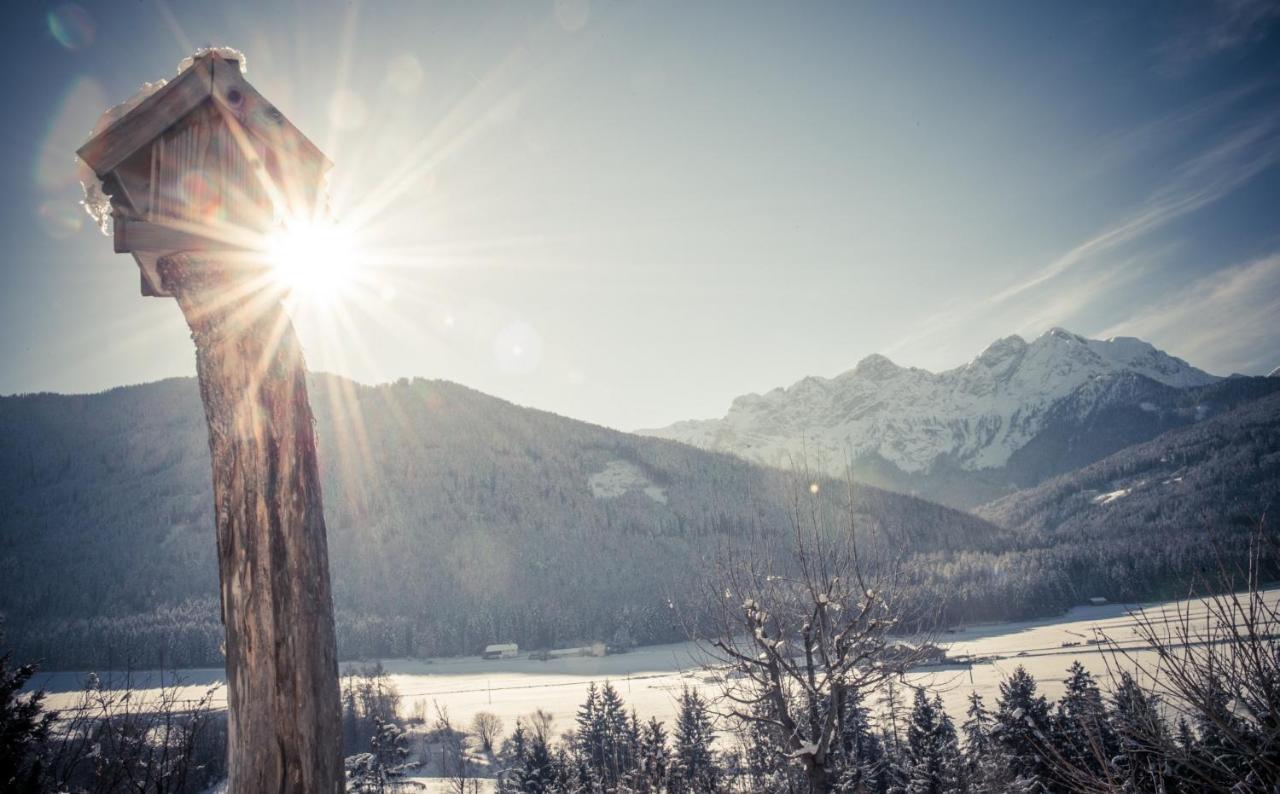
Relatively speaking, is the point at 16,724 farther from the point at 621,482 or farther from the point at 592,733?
the point at 621,482

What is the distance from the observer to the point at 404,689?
77.2 m

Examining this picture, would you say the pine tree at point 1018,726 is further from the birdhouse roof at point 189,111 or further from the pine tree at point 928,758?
the birdhouse roof at point 189,111

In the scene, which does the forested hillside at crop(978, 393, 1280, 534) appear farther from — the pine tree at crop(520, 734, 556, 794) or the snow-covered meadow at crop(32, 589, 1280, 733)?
the pine tree at crop(520, 734, 556, 794)

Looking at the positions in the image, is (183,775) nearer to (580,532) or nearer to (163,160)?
(163,160)

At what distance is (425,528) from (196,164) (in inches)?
6219

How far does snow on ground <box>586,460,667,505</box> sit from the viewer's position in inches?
6555

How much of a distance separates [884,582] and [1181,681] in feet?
18.4

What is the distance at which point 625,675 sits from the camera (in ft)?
257

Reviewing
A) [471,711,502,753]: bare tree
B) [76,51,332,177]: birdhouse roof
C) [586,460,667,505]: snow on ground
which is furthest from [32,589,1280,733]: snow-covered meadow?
A: [586,460,667,505]: snow on ground

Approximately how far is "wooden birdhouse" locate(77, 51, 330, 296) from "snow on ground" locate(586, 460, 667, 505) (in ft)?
536

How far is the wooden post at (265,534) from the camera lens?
1848 mm

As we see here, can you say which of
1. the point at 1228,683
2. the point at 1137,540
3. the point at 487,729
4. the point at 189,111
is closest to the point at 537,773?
the point at 1228,683

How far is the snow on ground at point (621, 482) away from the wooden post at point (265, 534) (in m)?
163

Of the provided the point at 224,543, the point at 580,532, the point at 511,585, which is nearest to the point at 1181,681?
the point at 224,543
